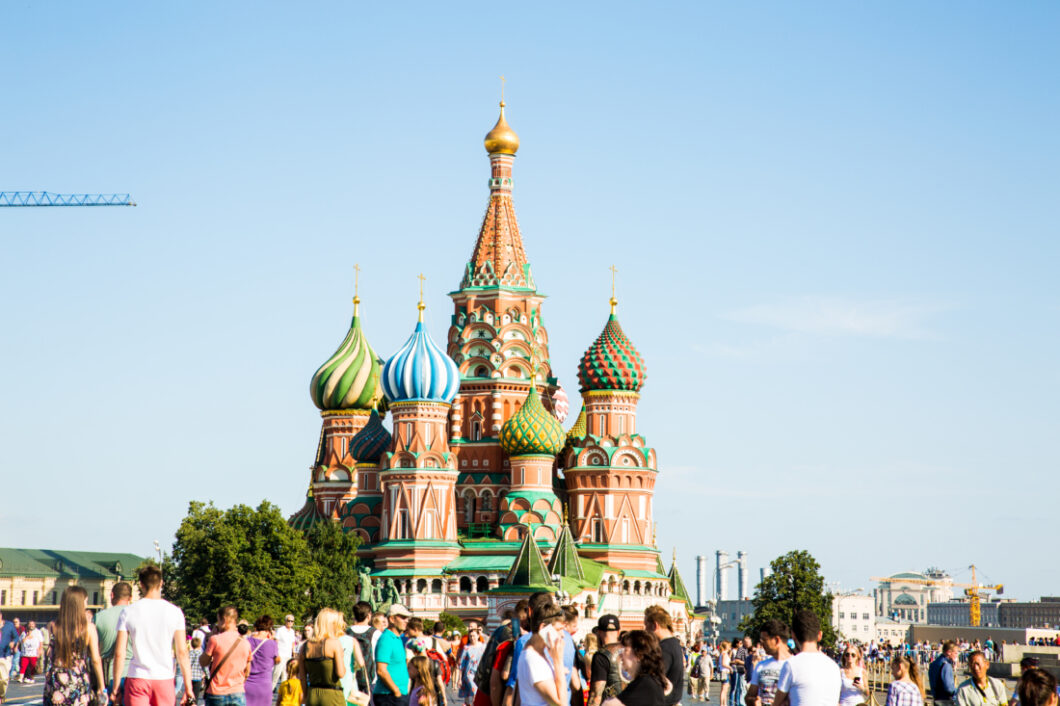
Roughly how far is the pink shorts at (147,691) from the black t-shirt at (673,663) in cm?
343

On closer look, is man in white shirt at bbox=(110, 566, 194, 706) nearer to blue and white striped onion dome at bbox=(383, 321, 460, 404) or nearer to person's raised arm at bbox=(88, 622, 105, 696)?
person's raised arm at bbox=(88, 622, 105, 696)

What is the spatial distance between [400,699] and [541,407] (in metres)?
48.2

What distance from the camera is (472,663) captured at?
72.2ft

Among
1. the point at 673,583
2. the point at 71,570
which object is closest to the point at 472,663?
the point at 673,583

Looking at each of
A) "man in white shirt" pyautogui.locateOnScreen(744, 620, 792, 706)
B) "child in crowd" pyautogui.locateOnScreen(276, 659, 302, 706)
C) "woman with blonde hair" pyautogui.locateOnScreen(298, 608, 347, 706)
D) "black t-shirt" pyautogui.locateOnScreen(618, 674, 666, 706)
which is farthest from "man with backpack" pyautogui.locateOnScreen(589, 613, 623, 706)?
"child in crowd" pyautogui.locateOnScreen(276, 659, 302, 706)

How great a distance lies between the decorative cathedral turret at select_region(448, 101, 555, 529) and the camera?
63.6 m

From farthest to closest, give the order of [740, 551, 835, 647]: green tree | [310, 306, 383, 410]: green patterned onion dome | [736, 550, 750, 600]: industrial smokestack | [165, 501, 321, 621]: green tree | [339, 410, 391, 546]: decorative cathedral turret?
[736, 550, 750, 600]: industrial smokestack → [310, 306, 383, 410]: green patterned onion dome → [339, 410, 391, 546]: decorative cathedral turret → [165, 501, 321, 621]: green tree → [740, 551, 835, 647]: green tree

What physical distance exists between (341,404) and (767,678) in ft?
186

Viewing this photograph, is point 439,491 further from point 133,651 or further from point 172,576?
point 133,651

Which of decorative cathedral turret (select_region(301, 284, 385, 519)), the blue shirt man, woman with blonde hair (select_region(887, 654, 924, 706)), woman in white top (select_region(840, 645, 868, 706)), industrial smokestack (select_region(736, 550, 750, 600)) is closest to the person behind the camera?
woman in white top (select_region(840, 645, 868, 706))

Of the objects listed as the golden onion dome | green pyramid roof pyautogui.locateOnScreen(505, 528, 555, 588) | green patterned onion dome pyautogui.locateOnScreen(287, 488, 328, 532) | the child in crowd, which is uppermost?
the golden onion dome

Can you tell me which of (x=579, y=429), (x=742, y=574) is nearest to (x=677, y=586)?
(x=579, y=429)

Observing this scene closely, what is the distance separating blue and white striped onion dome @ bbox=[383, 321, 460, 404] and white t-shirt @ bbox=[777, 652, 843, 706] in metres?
50.3

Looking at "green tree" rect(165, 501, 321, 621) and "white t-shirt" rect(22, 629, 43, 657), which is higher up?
"green tree" rect(165, 501, 321, 621)
